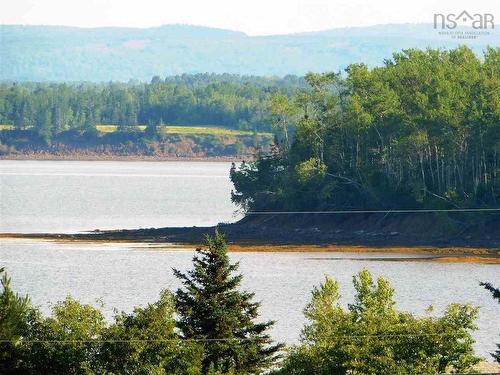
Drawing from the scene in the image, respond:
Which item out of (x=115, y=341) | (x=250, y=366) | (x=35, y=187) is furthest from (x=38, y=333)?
(x=35, y=187)

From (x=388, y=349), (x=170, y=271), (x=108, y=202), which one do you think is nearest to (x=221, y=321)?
(x=388, y=349)

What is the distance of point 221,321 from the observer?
3862 cm

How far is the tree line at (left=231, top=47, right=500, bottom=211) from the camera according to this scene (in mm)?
95188

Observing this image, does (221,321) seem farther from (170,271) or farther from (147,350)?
(170,271)

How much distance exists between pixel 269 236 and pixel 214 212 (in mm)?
30374

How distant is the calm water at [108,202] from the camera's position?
113 metres

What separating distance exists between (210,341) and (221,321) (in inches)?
28.8

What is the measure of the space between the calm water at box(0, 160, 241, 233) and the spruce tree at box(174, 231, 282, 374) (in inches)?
2582

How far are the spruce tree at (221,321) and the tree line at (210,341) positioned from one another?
0.03 meters

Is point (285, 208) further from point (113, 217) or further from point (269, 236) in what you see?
point (113, 217)

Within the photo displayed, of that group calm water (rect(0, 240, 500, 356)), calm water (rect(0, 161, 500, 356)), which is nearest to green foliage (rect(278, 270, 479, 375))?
calm water (rect(0, 161, 500, 356))

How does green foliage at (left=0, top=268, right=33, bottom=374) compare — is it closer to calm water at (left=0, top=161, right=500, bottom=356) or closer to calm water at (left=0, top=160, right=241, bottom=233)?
calm water at (left=0, top=161, right=500, bottom=356)

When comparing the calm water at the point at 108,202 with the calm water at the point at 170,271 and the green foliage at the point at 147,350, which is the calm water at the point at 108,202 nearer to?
the calm water at the point at 170,271

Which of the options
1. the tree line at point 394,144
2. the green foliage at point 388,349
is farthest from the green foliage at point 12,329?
the tree line at point 394,144
